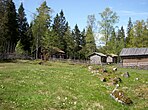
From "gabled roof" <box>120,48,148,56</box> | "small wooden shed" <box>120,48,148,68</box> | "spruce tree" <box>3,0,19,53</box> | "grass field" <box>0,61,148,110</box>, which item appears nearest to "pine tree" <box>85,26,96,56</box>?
"gabled roof" <box>120,48,148,56</box>

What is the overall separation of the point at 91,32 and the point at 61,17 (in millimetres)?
27417

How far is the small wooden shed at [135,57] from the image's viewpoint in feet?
236

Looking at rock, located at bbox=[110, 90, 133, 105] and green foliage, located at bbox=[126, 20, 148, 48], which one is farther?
green foliage, located at bbox=[126, 20, 148, 48]

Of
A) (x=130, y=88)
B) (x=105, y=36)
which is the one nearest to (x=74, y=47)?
(x=105, y=36)

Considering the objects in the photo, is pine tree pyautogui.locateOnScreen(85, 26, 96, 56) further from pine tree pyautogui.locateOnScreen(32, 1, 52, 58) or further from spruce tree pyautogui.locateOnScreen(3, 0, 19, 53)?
spruce tree pyautogui.locateOnScreen(3, 0, 19, 53)

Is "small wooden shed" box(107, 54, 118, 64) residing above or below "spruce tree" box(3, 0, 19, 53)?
below

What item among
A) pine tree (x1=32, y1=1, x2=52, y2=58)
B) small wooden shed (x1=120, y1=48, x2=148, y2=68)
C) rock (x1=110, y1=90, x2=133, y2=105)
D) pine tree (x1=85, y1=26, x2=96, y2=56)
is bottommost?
rock (x1=110, y1=90, x2=133, y2=105)

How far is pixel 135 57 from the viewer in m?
72.9

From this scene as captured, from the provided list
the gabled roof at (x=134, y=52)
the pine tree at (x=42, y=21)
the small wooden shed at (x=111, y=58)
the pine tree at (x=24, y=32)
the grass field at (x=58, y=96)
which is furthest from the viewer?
the small wooden shed at (x=111, y=58)

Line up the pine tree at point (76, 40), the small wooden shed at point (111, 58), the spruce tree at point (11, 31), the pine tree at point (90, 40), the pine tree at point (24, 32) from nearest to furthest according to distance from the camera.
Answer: the spruce tree at point (11, 31) → the pine tree at point (90, 40) → the pine tree at point (24, 32) → the small wooden shed at point (111, 58) → the pine tree at point (76, 40)

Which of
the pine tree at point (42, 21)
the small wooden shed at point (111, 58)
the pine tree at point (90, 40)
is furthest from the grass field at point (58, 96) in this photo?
the small wooden shed at point (111, 58)

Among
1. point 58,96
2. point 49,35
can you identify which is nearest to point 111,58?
point 49,35

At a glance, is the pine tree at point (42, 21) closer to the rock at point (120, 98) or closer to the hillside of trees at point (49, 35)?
the hillside of trees at point (49, 35)

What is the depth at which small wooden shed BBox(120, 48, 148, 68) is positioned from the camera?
7188 centimetres
